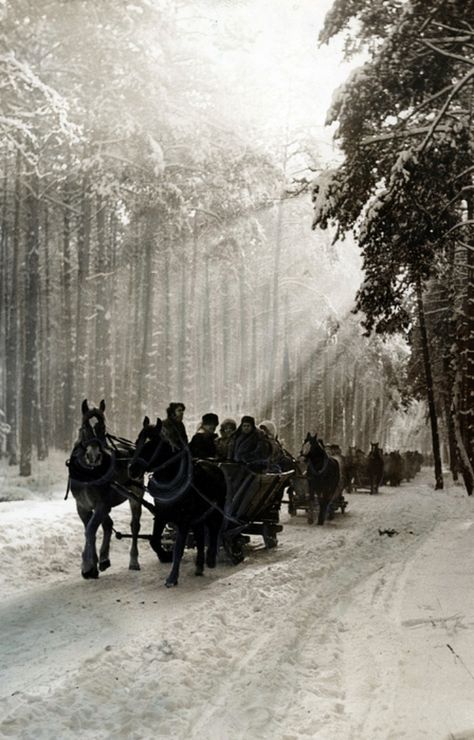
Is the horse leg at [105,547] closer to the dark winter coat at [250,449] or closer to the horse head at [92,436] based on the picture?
the horse head at [92,436]

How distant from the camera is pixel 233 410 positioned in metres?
35.5

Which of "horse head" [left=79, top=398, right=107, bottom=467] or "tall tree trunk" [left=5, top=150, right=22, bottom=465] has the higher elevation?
"tall tree trunk" [left=5, top=150, right=22, bottom=465]

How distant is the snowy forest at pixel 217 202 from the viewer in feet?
37.3

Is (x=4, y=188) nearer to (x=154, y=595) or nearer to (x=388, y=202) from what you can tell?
(x=388, y=202)

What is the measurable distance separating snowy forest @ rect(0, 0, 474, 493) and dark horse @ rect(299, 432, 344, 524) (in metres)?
2.98

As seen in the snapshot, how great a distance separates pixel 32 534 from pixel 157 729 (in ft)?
23.1

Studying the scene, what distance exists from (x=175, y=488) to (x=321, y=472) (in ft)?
24.3

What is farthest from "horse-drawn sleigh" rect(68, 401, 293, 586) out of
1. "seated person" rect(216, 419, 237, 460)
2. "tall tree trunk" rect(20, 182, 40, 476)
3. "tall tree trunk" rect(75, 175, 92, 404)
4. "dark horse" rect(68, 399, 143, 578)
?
"tall tree trunk" rect(75, 175, 92, 404)

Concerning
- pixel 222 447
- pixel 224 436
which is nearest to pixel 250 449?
pixel 222 447

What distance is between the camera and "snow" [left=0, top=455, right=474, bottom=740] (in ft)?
14.7

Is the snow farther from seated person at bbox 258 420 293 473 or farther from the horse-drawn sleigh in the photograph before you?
seated person at bbox 258 420 293 473

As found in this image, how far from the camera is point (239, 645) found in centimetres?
612

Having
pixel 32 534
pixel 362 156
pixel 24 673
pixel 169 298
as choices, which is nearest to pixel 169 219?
pixel 169 298

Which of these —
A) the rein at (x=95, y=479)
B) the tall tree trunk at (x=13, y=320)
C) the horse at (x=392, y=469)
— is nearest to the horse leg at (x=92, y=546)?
the rein at (x=95, y=479)
